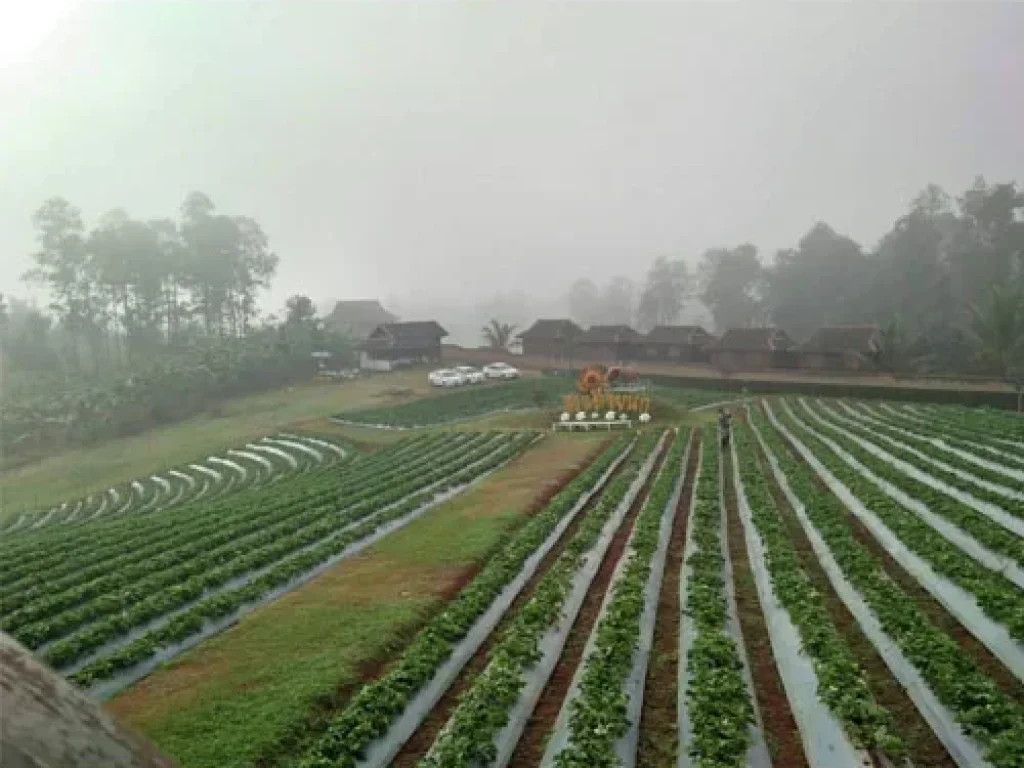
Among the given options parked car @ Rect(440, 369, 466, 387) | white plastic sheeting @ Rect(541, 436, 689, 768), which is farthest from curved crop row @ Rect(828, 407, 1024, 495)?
parked car @ Rect(440, 369, 466, 387)

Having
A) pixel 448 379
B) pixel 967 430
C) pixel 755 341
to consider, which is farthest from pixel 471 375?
pixel 967 430

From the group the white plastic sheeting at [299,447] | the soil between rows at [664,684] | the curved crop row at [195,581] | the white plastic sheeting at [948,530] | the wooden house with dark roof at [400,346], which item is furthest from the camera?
the wooden house with dark roof at [400,346]

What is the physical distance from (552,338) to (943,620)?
69.1 metres

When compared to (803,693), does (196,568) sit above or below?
below

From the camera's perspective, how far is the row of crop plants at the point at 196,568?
12234 millimetres

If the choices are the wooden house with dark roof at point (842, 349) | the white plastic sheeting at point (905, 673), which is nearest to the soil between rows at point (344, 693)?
the white plastic sheeting at point (905, 673)

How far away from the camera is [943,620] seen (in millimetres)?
11266

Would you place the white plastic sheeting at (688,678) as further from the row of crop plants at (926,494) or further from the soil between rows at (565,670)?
the row of crop plants at (926,494)

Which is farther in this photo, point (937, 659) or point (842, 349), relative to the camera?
point (842, 349)

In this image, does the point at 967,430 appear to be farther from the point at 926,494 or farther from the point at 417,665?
the point at 417,665

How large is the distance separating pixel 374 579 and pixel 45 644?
5488mm

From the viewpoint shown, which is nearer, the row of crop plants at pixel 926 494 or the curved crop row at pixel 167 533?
the row of crop plants at pixel 926 494

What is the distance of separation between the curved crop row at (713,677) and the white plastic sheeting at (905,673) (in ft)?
6.03

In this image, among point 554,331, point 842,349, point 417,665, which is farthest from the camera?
point 554,331
